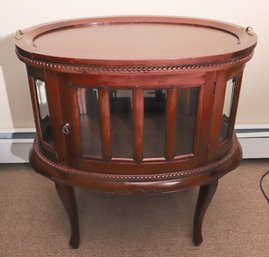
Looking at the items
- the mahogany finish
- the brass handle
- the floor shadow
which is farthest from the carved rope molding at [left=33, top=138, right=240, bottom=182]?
the floor shadow

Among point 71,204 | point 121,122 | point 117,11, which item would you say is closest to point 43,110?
point 121,122

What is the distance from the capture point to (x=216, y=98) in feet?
2.43

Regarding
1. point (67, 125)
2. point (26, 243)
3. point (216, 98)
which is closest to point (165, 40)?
point (216, 98)

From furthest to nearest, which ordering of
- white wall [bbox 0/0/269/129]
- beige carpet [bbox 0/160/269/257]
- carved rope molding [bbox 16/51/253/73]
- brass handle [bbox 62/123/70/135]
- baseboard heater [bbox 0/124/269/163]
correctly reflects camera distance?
baseboard heater [bbox 0/124/269/163], white wall [bbox 0/0/269/129], beige carpet [bbox 0/160/269/257], brass handle [bbox 62/123/70/135], carved rope molding [bbox 16/51/253/73]

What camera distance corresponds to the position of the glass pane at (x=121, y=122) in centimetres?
73

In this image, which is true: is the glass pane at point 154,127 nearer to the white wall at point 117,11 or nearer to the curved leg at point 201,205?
the curved leg at point 201,205

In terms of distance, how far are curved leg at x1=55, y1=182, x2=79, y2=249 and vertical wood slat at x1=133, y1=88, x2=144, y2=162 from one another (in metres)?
0.29

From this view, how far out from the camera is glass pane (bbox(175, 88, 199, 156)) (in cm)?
73

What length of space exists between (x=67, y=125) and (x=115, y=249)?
54cm

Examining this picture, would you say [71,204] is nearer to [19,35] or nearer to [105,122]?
[105,122]

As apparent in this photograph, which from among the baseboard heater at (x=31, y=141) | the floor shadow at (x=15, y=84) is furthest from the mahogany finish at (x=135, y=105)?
the baseboard heater at (x=31, y=141)

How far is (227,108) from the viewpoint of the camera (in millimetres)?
830

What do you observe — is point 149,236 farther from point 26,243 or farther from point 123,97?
point 123,97

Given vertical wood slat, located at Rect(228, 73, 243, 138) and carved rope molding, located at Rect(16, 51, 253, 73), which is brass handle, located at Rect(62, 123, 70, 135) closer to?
carved rope molding, located at Rect(16, 51, 253, 73)
